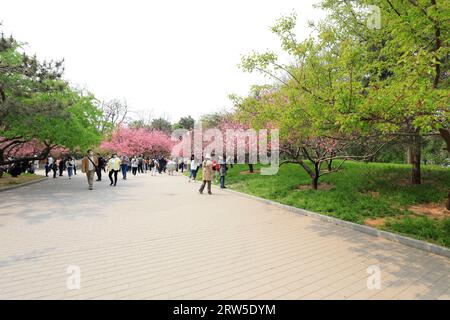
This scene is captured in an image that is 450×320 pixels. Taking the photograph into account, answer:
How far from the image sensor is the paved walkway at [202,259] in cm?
332

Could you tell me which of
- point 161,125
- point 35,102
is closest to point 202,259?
point 35,102

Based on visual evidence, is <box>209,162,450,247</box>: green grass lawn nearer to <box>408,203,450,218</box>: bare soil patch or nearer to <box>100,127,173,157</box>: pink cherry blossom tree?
<box>408,203,450,218</box>: bare soil patch

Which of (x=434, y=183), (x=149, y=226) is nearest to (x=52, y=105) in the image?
(x=149, y=226)

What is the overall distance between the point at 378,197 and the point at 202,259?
750cm

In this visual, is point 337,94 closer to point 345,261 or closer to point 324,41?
point 324,41

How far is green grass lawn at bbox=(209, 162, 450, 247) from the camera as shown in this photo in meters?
6.30

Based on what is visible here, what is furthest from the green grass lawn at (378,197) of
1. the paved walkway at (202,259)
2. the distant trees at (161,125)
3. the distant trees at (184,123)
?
the distant trees at (161,125)

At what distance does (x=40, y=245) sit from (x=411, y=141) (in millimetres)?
11607

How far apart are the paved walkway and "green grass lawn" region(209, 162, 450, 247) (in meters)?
1.02

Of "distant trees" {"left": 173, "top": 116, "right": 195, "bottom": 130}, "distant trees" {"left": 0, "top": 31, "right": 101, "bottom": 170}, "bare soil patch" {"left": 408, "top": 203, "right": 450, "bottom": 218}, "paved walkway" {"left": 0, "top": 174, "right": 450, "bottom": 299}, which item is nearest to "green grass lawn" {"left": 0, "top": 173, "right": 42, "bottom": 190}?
"distant trees" {"left": 0, "top": 31, "right": 101, "bottom": 170}

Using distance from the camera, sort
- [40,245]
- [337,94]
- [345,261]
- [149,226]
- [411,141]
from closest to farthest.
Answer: [345,261], [40,245], [337,94], [149,226], [411,141]

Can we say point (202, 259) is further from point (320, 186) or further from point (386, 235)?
point (320, 186)

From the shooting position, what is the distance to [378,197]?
363 inches
